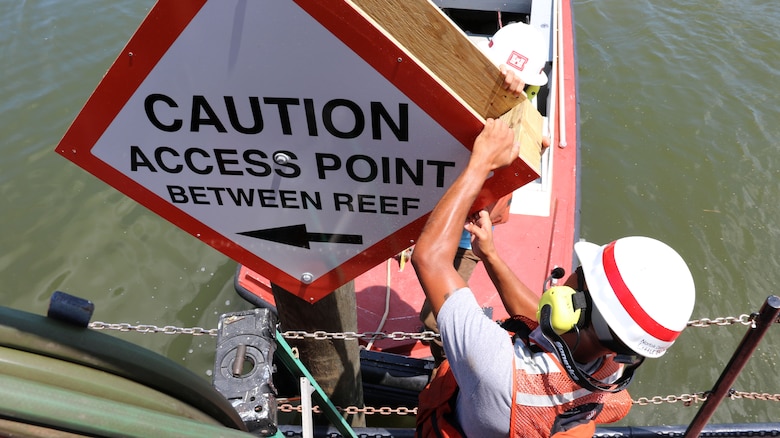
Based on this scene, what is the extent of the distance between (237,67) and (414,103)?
51 cm

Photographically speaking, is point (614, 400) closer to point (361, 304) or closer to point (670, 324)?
point (670, 324)

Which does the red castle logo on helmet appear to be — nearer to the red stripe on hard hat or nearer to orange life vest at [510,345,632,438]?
the red stripe on hard hat

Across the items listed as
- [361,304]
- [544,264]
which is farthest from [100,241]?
[544,264]

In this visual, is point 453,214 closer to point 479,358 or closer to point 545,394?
point 479,358

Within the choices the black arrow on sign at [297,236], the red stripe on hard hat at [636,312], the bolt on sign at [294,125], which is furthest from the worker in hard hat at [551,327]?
the black arrow on sign at [297,236]

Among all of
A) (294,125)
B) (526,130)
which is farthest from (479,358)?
(294,125)

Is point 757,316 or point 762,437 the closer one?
point 757,316

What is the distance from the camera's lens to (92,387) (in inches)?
50.4

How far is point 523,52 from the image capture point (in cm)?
373

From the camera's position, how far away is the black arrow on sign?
2078 millimetres

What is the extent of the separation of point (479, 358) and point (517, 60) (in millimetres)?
2407

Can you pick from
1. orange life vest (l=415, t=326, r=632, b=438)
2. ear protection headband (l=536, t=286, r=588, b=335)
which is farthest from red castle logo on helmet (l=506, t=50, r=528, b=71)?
orange life vest (l=415, t=326, r=632, b=438)

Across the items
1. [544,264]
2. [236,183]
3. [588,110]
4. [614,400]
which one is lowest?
[614,400]

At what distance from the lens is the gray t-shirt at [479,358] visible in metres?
1.86
